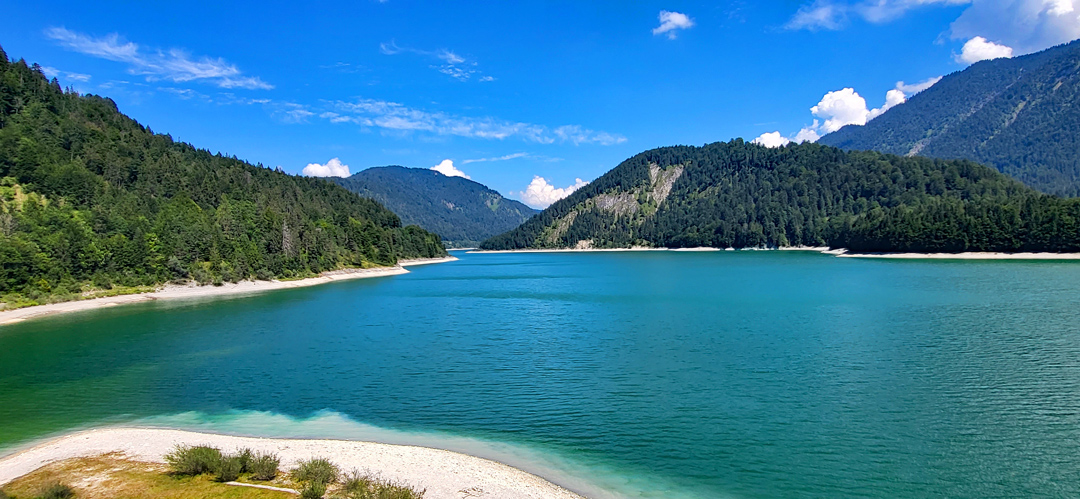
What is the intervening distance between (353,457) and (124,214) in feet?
262

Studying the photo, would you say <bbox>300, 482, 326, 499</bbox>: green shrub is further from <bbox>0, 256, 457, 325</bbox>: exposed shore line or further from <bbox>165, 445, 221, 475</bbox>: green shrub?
<bbox>0, 256, 457, 325</bbox>: exposed shore line

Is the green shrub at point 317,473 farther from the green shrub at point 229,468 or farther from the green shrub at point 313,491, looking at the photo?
the green shrub at point 229,468

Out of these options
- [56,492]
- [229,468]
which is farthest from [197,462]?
[56,492]

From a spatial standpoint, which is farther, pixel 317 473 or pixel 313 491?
→ pixel 317 473

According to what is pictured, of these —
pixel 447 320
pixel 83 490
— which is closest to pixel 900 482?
pixel 83 490

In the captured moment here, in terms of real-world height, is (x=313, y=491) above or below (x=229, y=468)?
above

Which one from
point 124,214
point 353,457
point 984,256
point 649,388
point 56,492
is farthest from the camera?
point 984,256

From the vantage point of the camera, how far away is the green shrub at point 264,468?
12133mm

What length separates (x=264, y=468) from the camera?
1223 cm

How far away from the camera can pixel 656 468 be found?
566 inches

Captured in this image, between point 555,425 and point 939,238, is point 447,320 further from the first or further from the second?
point 939,238

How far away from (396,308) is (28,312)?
33257mm

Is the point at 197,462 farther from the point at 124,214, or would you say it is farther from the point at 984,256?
Result: the point at 984,256

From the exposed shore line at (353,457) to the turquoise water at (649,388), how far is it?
4.23ft
